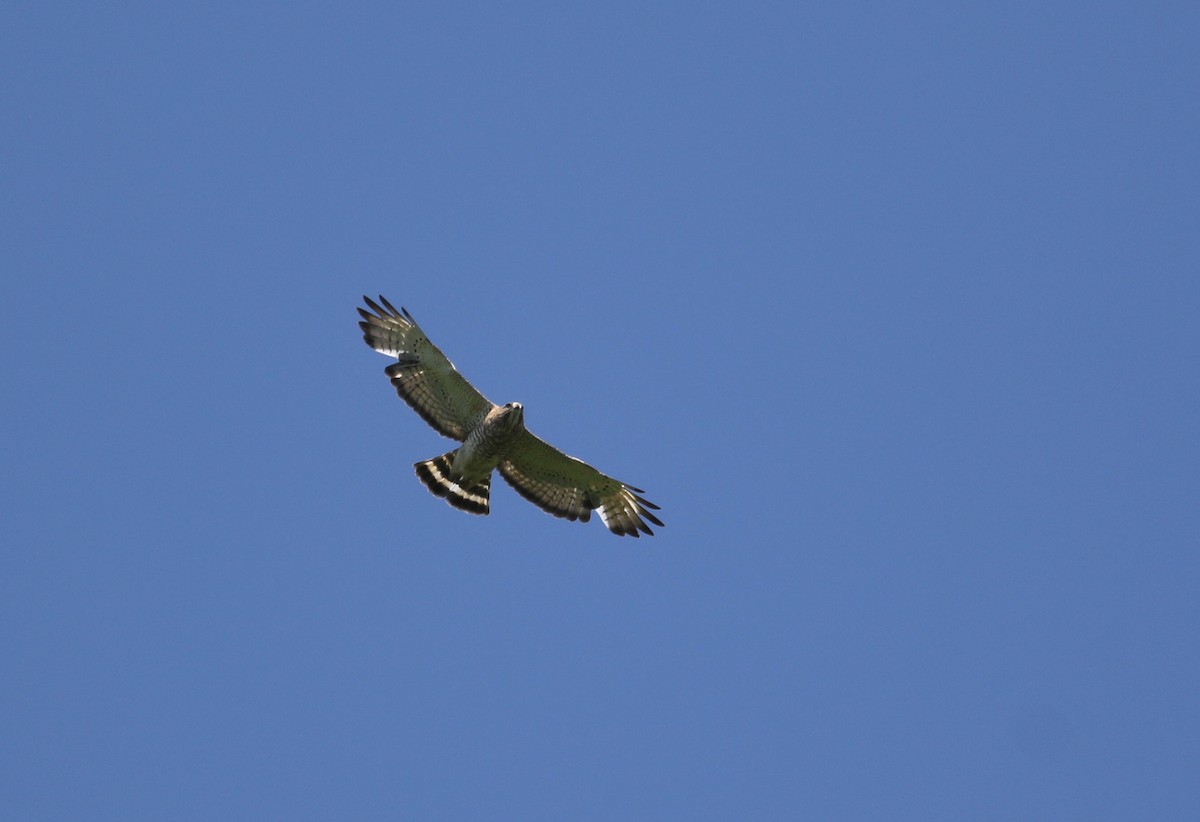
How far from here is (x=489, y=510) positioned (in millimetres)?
23078

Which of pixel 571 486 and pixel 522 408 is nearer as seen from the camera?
pixel 522 408

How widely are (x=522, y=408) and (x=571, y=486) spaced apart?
2063mm

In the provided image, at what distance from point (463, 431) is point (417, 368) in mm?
1119

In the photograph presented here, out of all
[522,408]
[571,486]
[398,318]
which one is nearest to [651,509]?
[571,486]

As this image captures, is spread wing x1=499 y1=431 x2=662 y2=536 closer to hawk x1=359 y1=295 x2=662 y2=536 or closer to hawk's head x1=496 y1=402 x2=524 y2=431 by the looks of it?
hawk x1=359 y1=295 x2=662 y2=536

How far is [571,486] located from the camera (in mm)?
23484

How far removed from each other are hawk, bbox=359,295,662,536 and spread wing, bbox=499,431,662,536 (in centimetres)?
1

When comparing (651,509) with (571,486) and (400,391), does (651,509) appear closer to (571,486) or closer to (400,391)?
(571,486)

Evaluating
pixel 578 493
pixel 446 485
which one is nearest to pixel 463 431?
pixel 446 485

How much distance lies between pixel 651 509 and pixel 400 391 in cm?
419

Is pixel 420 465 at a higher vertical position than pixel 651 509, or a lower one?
lower

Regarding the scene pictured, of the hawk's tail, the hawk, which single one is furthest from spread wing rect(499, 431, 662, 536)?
the hawk's tail

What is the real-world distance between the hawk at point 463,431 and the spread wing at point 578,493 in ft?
0.05

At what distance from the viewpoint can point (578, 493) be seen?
77.3 feet
